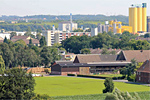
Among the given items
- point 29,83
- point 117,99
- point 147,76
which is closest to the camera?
point 117,99

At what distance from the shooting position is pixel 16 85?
1196 inches

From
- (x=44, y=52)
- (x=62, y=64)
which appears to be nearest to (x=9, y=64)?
(x=44, y=52)

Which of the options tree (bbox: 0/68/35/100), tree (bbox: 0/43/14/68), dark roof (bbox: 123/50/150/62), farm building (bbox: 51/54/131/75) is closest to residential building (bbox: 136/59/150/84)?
farm building (bbox: 51/54/131/75)

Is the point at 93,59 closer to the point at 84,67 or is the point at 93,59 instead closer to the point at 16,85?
the point at 84,67

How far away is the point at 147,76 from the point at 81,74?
17.4m

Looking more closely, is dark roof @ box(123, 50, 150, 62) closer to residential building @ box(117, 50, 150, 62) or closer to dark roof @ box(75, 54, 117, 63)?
residential building @ box(117, 50, 150, 62)

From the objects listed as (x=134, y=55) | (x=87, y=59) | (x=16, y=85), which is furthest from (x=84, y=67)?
(x=16, y=85)

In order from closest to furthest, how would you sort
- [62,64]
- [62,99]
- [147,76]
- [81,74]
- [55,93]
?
[62,99] < [55,93] < [147,76] < [81,74] < [62,64]

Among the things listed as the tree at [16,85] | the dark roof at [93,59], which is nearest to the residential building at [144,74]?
the dark roof at [93,59]

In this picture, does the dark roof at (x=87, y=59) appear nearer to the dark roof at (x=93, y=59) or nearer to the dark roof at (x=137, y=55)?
the dark roof at (x=93, y=59)

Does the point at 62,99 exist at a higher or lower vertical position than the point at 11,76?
lower

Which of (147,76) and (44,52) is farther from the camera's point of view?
(44,52)

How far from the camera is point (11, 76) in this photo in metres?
30.9

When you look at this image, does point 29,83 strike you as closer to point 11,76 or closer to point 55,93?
point 11,76
